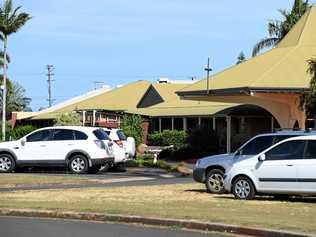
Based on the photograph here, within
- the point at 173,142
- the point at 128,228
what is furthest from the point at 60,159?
the point at 173,142

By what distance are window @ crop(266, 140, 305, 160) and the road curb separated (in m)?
4.63

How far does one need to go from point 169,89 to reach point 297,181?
51618mm

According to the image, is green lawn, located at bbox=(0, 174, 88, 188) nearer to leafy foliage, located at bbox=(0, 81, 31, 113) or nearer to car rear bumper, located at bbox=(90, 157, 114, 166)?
car rear bumper, located at bbox=(90, 157, 114, 166)

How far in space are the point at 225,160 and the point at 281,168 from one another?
2.33m

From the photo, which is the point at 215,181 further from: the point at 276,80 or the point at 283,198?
the point at 276,80

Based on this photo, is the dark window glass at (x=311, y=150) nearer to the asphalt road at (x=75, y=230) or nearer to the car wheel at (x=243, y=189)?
the car wheel at (x=243, y=189)

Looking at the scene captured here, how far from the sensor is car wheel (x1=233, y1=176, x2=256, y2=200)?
17484 mm

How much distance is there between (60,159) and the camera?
27.0m

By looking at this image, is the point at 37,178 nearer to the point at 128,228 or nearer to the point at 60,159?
the point at 60,159

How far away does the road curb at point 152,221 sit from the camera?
11802mm

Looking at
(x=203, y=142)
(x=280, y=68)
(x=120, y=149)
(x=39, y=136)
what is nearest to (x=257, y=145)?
(x=120, y=149)

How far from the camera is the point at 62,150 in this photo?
26.9 metres

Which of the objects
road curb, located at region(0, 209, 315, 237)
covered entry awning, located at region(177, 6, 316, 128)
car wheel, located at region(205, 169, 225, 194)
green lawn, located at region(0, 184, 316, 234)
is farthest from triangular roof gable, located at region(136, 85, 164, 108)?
road curb, located at region(0, 209, 315, 237)

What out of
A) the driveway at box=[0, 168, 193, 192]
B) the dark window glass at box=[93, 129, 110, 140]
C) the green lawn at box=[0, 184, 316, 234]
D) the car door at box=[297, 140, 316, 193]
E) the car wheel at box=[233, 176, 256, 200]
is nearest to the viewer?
the green lawn at box=[0, 184, 316, 234]
